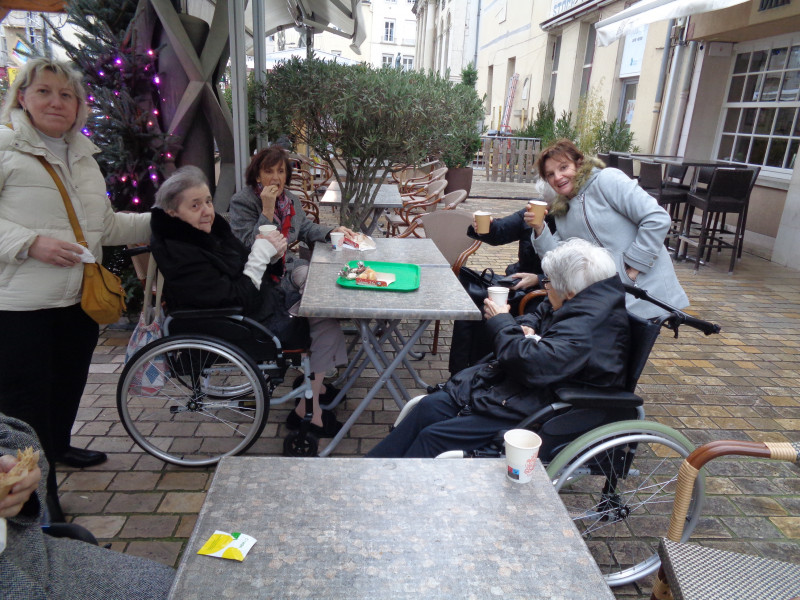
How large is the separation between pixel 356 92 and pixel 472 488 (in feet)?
11.2

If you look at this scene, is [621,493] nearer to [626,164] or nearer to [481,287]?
[481,287]

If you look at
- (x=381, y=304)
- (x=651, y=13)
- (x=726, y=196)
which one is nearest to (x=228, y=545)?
(x=381, y=304)

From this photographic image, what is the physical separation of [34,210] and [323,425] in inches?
65.9

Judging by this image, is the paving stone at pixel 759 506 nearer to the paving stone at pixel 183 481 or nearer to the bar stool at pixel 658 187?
the paving stone at pixel 183 481

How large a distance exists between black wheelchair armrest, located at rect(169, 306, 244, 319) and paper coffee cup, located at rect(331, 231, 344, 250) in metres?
0.98

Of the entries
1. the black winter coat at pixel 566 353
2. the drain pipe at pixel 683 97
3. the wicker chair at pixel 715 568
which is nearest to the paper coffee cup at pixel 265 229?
the black winter coat at pixel 566 353

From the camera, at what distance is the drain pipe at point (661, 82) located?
912 centimetres

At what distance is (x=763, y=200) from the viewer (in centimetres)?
793

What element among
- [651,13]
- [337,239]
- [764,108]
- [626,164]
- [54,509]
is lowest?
[54,509]

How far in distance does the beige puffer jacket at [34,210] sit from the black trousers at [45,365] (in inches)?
3.2

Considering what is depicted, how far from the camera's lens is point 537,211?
320 cm

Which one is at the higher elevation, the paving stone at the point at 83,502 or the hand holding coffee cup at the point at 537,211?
the hand holding coffee cup at the point at 537,211

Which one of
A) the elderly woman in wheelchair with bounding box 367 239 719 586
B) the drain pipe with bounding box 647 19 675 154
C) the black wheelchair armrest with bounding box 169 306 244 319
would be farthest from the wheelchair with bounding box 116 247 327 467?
the drain pipe with bounding box 647 19 675 154

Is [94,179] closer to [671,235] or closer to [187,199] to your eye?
[187,199]
